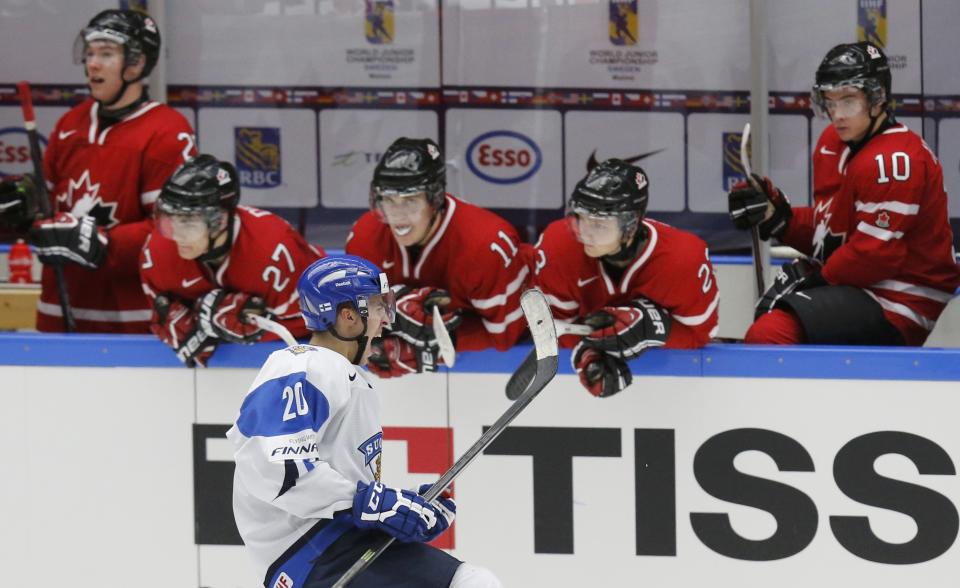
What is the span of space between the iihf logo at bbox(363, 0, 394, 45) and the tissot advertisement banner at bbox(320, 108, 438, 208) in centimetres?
23

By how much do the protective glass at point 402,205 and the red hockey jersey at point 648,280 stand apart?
0.98 ft

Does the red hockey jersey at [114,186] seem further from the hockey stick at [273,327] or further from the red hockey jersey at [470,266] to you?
the red hockey jersey at [470,266]

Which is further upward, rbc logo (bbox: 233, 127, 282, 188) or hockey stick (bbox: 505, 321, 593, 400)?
rbc logo (bbox: 233, 127, 282, 188)

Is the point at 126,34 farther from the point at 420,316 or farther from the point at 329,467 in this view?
the point at 329,467

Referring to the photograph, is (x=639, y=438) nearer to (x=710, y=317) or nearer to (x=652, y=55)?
(x=710, y=317)

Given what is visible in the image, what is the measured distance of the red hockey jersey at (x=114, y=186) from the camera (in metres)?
3.93

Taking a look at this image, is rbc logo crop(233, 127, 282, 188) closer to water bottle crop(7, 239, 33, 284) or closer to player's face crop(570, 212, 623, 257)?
water bottle crop(7, 239, 33, 284)

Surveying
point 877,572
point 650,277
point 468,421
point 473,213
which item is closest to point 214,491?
point 468,421

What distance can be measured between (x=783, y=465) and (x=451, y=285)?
86cm

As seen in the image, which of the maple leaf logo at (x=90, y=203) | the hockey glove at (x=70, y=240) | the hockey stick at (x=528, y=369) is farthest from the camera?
the maple leaf logo at (x=90, y=203)

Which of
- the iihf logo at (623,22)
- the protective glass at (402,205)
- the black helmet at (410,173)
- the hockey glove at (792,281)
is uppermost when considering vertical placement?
the iihf logo at (623,22)

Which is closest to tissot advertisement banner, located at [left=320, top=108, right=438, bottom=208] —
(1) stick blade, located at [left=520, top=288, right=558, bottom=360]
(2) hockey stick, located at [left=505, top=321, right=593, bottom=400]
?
(2) hockey stick, located at [left=505, top=321, right=593, bottom=400]

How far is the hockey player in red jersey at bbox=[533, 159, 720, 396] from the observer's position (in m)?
3.36

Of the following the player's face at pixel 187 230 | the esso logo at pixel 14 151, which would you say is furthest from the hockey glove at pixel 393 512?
the esso logo at pixel 14 151
